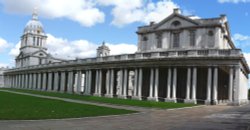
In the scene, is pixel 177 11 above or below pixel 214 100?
above

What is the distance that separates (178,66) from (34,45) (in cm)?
10694

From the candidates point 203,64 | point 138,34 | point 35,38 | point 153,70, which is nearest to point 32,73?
point 35,38

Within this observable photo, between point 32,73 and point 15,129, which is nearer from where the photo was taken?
point 15,129

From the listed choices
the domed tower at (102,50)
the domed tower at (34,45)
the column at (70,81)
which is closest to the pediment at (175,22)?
the column at (70,81)

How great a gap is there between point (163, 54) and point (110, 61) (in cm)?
1395

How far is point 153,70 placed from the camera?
60.1m

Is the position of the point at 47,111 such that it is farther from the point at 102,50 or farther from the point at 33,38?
the point at 33,38

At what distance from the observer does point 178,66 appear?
184ft

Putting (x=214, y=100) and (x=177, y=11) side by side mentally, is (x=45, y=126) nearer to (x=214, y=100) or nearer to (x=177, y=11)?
(x=214, y=100)

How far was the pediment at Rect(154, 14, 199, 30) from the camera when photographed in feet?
210

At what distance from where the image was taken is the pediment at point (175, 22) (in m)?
64.1

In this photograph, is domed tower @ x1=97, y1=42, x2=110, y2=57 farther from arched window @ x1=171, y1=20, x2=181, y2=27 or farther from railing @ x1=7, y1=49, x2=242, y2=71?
arched window @ x1=171, y1=20, x2=181, y2=27

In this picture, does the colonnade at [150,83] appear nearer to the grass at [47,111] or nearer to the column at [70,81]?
the column at [70,81]

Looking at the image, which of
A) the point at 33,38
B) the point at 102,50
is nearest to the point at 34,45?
the point at 33,38
